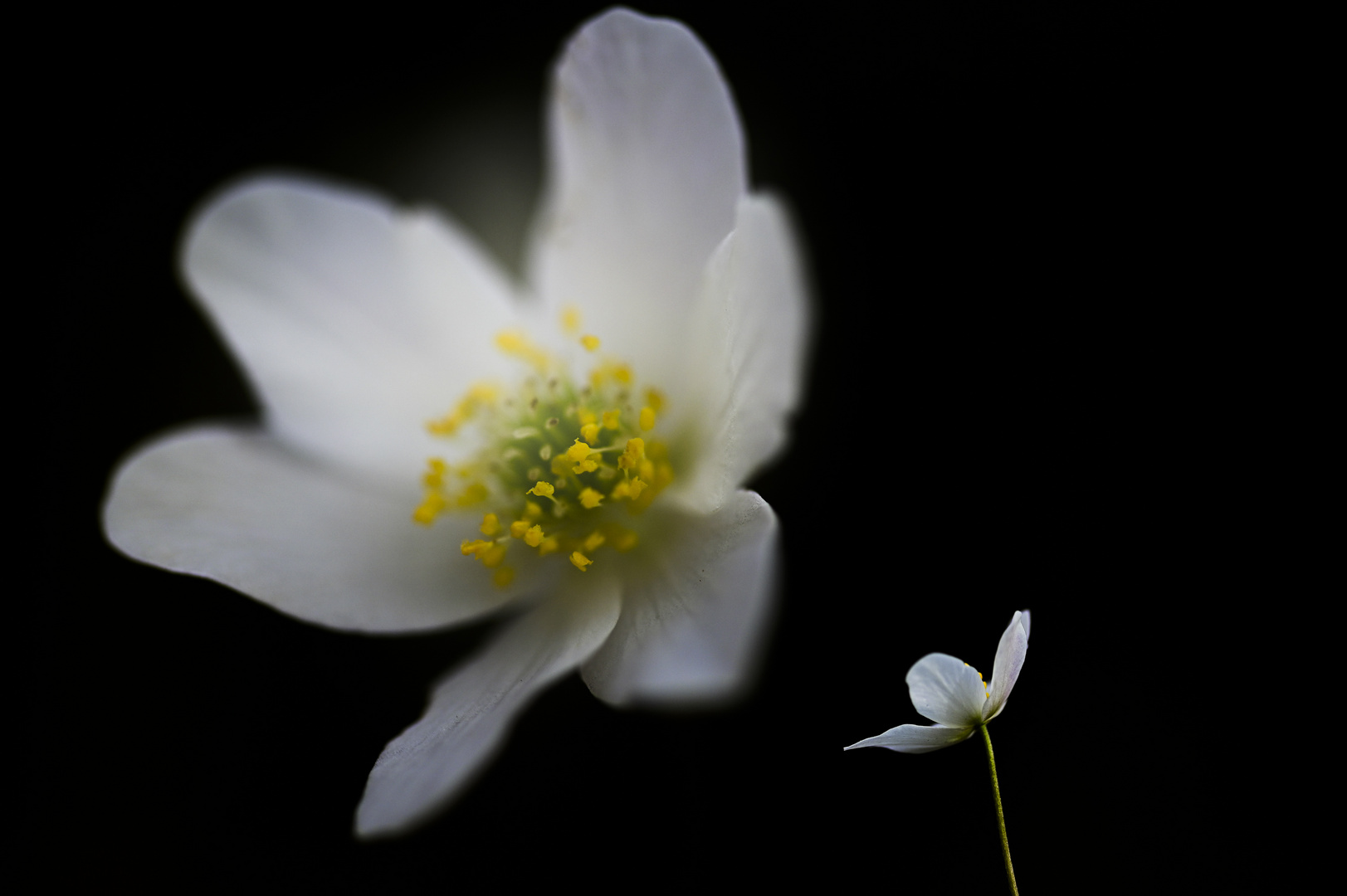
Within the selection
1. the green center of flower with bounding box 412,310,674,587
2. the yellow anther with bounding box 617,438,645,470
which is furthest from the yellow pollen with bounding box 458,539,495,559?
the yellow anther with bounding box 617,438,645,470

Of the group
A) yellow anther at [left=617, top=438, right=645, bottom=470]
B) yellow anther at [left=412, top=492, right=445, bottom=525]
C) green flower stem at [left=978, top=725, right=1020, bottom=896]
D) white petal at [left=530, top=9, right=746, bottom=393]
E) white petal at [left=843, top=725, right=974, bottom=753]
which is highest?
white petal at [left=530, top=9, right=746, bottom=393]

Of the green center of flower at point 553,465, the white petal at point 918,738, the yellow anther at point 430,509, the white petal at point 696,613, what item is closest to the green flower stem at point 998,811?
the white petal at point 918,738

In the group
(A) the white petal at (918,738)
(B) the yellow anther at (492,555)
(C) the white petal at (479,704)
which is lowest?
(A) the white petal at (918,738)

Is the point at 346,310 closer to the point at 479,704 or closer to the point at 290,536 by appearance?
the point at 290,536

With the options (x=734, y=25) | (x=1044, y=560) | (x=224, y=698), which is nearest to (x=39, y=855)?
(x=224, y=698)

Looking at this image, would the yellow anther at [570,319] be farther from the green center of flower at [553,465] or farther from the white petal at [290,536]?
the white petal at [290,536]

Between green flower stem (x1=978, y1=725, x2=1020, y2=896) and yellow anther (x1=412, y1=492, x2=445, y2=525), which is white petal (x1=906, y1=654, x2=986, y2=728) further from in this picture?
yellow anther (x1=412, y1=492, x2=445, y2=525)

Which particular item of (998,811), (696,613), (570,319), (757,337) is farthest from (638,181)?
(998,811)
